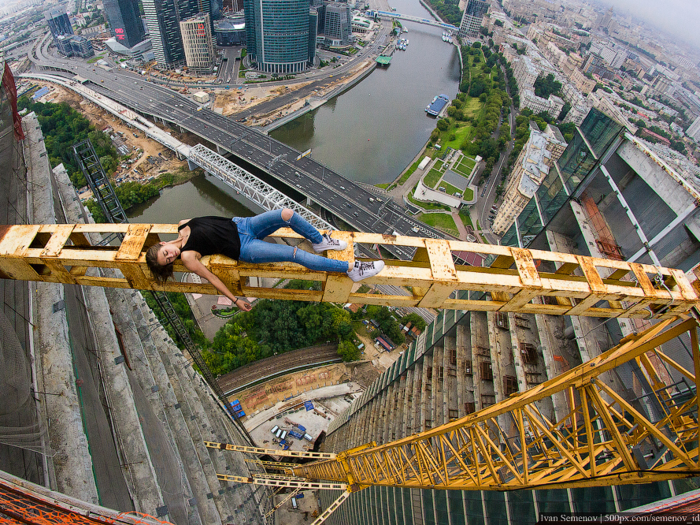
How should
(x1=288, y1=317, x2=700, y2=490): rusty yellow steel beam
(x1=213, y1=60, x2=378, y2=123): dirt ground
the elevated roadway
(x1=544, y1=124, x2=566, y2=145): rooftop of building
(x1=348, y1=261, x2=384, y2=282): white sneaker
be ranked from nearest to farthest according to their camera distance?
(x1=288, y1=317, x2=700, y2=490): rusty yellow steel beam → (x1=348, y1=261, x2=384, y2=282): white sneaker → (x1=544, y1=124, x2=566, y2=145): rooftop of building → (x1=213, y1=60, x2=378, y2=123): dirt ground → the elevated roadway

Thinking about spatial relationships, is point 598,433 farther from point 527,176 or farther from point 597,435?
point 527,176

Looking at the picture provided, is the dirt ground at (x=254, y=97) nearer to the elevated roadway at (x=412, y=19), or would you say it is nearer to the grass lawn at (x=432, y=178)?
the grass lawn at (x=432, y=178)

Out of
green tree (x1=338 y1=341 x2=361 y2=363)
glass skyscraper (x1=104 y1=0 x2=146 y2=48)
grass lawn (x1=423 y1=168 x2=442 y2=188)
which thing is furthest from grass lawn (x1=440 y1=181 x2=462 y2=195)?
glass skyscraper (x1=104 y1=0 x2=146 y2=48)

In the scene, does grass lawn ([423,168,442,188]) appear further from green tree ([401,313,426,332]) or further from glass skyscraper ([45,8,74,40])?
glass skyscraper ([45,8,74,40])

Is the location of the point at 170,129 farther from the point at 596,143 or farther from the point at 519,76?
the point at 519,76

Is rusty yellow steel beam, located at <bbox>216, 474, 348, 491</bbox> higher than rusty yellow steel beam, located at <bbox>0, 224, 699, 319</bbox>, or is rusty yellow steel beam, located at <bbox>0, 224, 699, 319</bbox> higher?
rusty yellow steel beam, located at <bbox>0, 224, 699, 319</bbox>

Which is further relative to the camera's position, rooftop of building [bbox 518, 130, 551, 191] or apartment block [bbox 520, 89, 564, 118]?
apartment block [bbox 520, 89, 564, 118]
